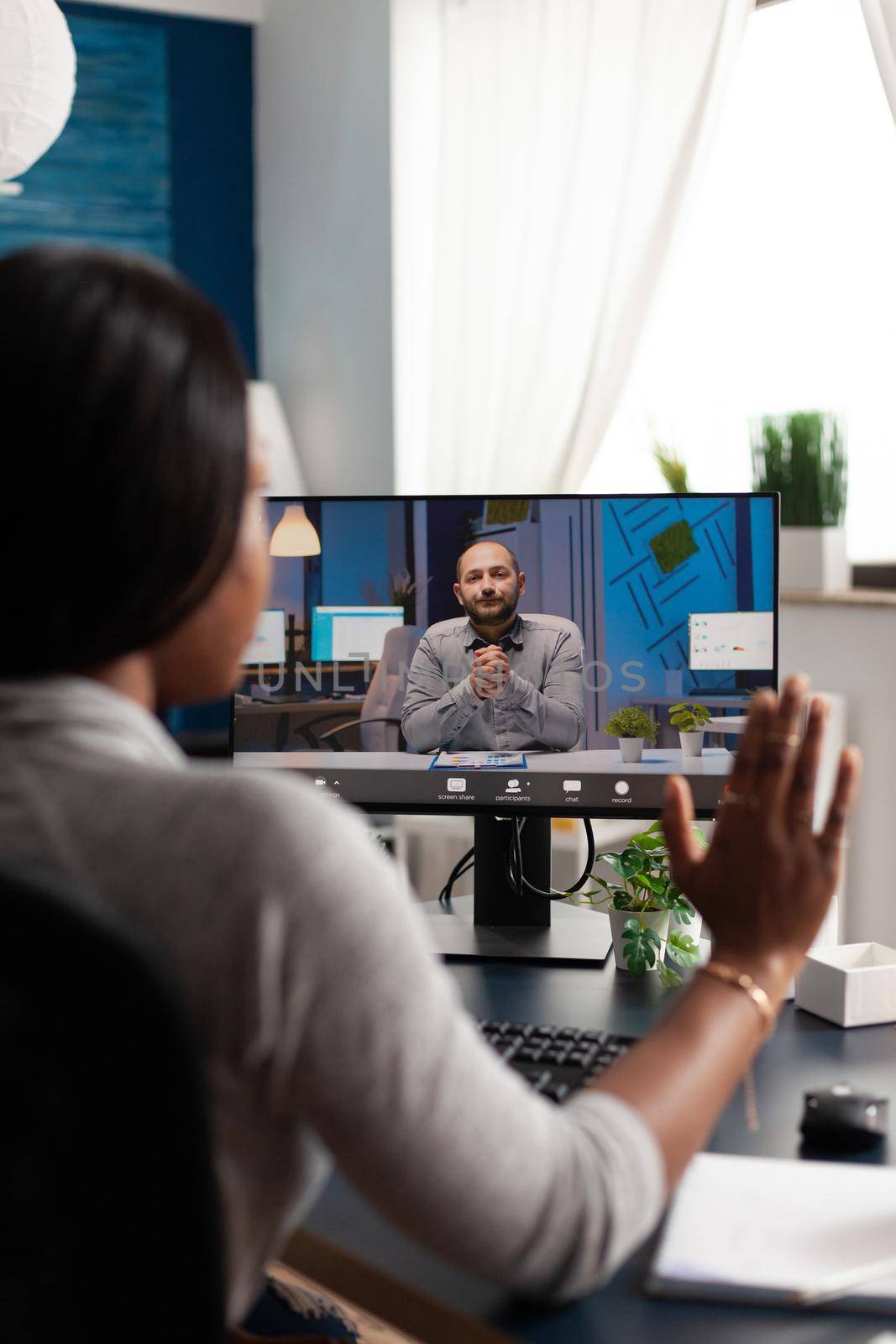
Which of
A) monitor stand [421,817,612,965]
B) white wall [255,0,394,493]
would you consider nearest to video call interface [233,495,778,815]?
monitor stand [421,817,612,965]

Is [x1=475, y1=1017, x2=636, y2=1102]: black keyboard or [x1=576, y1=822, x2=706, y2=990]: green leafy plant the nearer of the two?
[x1=475, y1=1017, x2=636, y2=1102]: black keyboard

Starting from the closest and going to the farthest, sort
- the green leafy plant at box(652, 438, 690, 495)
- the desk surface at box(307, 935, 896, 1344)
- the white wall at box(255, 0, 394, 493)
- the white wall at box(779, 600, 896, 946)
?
the desk surface at box(307, 935, 896, 1344)
the white wall at box(779, 600, 896, 946)
the green leafy plant at box(652, 438, 690, 495)
the white wall at box(255, 0, 394, 493)

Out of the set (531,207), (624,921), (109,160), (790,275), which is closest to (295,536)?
(624,921)

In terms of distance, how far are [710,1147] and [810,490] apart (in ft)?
6.50

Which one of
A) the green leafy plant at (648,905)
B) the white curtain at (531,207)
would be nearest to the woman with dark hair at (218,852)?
the green leafy plant at (648,905)

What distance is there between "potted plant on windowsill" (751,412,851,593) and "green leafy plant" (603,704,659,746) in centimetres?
134

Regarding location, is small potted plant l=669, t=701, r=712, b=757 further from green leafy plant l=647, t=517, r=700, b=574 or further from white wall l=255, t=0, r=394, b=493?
white wall l=255, t=0, r=394, b=493

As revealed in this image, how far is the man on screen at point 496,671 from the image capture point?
152 cm

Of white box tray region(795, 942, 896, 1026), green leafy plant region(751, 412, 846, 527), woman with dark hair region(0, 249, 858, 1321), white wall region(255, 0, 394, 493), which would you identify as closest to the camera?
woman with dark hair region(0, 249, 858, 1321)

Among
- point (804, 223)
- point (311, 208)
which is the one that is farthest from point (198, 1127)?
point (311, 208)

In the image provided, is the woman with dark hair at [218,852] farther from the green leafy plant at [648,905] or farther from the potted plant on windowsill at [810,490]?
the potted plant on windowsill at [810,490]

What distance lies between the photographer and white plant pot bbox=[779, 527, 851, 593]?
2764 mm

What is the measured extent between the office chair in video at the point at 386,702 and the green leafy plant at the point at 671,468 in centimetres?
150

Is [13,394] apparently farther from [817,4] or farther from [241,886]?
[817,4]
